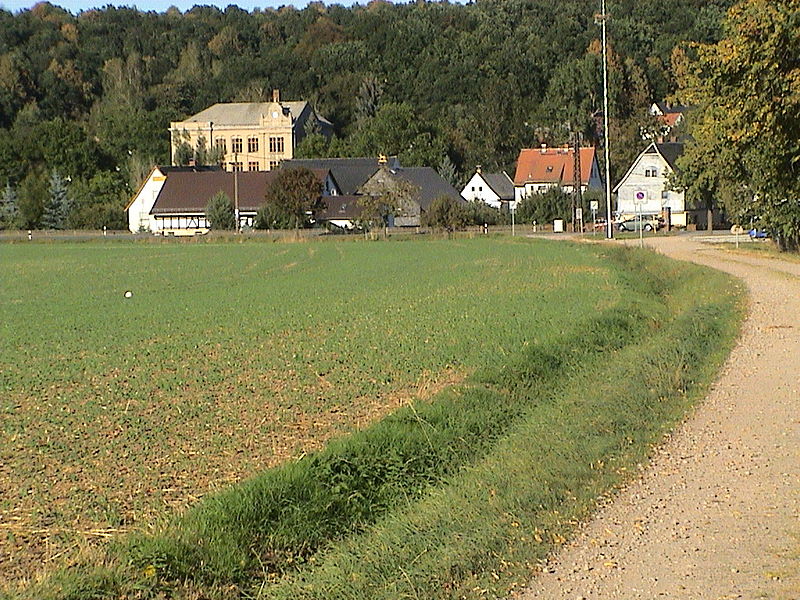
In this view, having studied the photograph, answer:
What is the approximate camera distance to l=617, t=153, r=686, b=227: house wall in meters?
97.6

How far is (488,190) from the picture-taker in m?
119

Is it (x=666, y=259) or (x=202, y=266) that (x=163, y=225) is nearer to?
(x=202, y=266)

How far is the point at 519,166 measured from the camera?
386 ft

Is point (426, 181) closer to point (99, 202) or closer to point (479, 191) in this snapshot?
point (479, 191)

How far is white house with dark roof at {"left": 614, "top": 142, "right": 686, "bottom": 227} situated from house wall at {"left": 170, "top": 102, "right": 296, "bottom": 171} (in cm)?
4747

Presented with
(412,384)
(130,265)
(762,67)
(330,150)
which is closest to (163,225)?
(330,150)

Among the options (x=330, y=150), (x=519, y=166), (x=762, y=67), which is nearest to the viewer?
(x=762, y=67)

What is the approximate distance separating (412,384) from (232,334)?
23.8ft

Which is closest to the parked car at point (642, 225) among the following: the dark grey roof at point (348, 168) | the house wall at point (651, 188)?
the house wall at point (651, 188)

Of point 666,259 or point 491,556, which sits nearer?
point 491,556

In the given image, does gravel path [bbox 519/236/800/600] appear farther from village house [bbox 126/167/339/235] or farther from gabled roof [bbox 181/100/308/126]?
gabled roof [bbox 181/100/308/126]

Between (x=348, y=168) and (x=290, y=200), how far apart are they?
21.3 m

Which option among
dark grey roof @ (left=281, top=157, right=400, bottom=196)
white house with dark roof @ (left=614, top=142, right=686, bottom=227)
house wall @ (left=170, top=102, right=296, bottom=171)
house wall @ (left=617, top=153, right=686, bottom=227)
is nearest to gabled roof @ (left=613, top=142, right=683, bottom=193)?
white house with dark roof @ (left=614, top=142, right=686, bottom=227)

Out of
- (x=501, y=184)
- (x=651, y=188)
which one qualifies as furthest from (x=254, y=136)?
(x=651, y=188)
